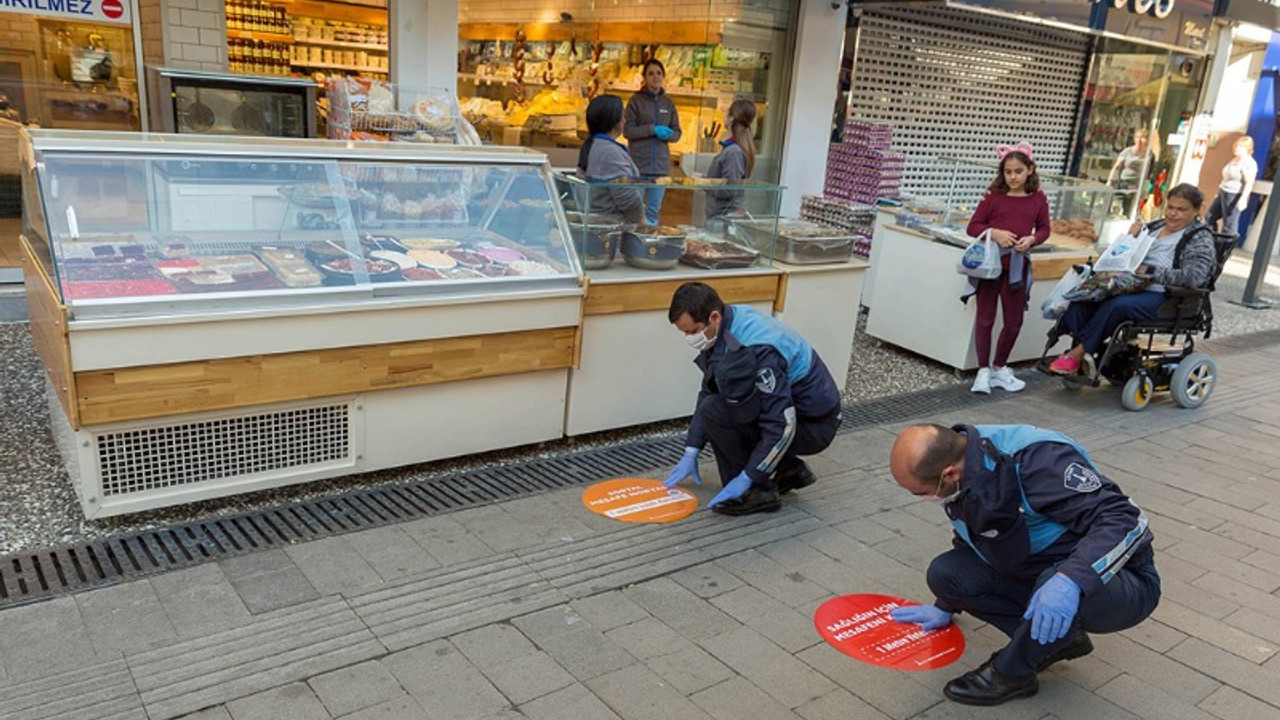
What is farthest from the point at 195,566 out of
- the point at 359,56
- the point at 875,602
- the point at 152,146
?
the point at 359,56

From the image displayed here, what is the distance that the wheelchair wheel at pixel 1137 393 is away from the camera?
6.64 m

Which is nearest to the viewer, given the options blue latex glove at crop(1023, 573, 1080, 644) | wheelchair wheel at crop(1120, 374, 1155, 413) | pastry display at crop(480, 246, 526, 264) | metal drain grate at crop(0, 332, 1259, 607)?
blue latex glove at crop(1023, 573, 1080, 644)

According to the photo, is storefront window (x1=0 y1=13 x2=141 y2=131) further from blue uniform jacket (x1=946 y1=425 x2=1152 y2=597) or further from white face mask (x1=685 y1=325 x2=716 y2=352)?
blue uniform jacket (x1=946 y1=425 x2=1152 y2=597)

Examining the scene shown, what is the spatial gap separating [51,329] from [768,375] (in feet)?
10.2

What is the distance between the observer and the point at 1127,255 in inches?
252

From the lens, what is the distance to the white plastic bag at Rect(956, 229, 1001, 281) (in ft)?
21.5

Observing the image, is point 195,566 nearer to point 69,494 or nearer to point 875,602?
point 69,494

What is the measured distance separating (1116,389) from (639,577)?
504cm

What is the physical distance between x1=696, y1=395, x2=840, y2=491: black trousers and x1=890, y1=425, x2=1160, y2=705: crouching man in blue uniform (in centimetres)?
130

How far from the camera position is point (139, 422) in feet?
12.6

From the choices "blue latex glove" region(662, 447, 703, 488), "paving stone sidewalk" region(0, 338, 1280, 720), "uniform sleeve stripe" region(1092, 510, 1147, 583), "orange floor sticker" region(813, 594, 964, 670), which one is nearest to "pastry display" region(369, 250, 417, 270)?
"paving stone sidewalk" region(0, 338, 1280, 720)

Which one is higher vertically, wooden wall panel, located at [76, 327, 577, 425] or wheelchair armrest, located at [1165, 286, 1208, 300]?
wheelchair armrest, located at [1165, 286, 1208, 300]

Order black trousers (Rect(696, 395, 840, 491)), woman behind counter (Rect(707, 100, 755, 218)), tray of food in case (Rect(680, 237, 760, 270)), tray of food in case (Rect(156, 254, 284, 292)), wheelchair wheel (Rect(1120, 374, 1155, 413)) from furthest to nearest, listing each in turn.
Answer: woman behind counter (Rect(707, 100, 755, 218)) → wheelchair wheel (Rect(1120, 374, 1155, 413)) → tray of food in case (Rect(680, 237, 760, 270)) → black trousers (Rect(696, 395, 840, 491)) → tray of food in case (Rect(156, 254, 284, 292))

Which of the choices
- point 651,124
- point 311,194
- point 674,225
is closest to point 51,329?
point 311,194
